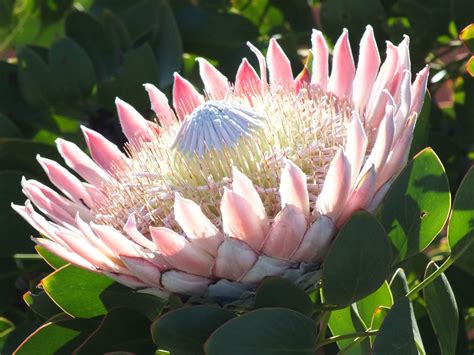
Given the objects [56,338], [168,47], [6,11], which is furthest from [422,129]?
[6,11]

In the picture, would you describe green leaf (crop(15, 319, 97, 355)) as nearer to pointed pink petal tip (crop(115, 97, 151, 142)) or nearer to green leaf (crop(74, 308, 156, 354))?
green leaf (crop(74, 308, 156, 354))

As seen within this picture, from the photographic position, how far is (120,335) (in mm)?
1438

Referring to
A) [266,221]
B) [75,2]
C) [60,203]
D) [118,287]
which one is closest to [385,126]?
[266,221]

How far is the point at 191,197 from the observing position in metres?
1.54

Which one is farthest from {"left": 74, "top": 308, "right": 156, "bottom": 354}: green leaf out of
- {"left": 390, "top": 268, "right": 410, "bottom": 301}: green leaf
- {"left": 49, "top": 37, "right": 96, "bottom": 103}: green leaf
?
{"left": 49, "top": 37, "right": 96, "bottom": 103}: green leaf

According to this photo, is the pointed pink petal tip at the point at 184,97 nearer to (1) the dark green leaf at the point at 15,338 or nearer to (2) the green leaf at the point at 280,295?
(1) the dark green leaf at the point at 15,338

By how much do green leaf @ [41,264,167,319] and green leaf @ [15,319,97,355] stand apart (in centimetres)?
2

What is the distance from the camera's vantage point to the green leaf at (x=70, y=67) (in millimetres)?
2219

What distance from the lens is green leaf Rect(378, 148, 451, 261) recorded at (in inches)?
53.6

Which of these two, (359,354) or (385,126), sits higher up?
(385,126)

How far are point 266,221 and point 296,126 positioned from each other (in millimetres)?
361

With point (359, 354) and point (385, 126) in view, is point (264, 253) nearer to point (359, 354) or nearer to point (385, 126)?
point (385, 126)

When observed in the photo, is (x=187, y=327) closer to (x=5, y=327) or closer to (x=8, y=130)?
(x=5, y=327)

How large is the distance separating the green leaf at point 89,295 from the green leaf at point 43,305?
0.35 ft
